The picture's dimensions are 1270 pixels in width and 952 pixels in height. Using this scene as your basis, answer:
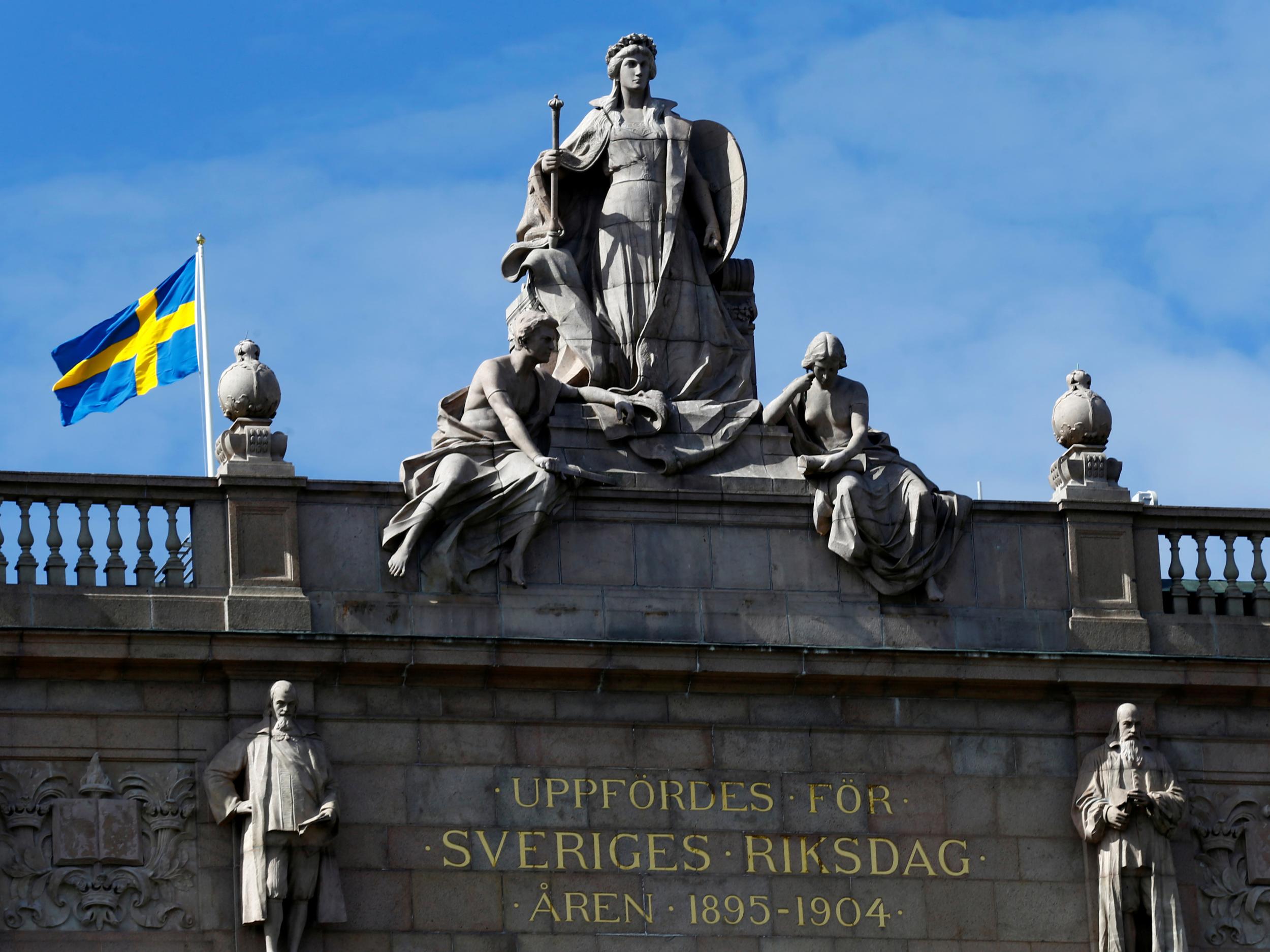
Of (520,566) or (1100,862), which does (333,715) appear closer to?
(520,566)

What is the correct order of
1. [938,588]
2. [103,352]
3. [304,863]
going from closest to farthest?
[304,863], [938,588], [103,352]

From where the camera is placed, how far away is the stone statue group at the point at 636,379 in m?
32.2

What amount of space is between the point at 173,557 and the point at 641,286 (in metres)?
4.76

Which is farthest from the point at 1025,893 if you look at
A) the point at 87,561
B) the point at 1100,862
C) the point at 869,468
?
the point at 87,561

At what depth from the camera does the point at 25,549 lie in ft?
103

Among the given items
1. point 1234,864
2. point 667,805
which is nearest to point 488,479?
point 667,805

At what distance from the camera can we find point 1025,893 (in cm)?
3231

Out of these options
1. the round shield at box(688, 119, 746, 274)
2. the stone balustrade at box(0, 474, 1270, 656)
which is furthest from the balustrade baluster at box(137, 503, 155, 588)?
the round shield at box(688, 119, 746, 274)

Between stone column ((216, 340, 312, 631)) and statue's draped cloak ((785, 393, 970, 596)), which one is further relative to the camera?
statue's draped cloak ((785, 393, 970, 596))

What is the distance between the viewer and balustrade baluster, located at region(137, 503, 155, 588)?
104 feet

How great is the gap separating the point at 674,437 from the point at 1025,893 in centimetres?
454

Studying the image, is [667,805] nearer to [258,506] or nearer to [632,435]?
[632,435]

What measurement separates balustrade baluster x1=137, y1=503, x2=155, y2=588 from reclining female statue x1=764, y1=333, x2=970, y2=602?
5.06 metres

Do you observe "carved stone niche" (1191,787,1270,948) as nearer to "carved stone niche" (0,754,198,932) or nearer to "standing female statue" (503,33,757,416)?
"standing female statue" (503,33,757,416)
